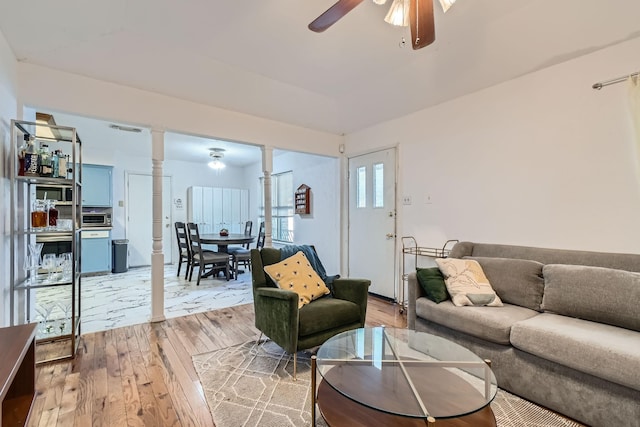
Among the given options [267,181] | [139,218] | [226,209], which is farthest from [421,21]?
[139,218]

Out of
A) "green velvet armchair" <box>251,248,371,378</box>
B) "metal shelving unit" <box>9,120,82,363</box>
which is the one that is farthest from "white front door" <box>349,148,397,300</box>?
"metal shelving unit" <box>9,120,82,363</box>

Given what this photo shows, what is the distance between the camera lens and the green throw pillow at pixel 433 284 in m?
2.47

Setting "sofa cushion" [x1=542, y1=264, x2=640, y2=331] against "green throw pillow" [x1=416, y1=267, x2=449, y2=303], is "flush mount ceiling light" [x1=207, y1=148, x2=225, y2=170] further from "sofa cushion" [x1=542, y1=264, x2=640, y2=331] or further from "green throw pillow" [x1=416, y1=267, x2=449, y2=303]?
"sofa cushion" [x1=542, y1=264, x2=640, y2=331]

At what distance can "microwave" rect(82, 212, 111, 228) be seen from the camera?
5491mm

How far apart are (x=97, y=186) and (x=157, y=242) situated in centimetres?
347

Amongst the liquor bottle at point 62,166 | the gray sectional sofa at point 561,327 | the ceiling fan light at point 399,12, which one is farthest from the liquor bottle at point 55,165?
the gray sectional sofa at point 561,327

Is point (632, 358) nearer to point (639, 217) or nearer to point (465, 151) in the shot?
point (639, 217)

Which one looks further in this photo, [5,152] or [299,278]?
[299,278]

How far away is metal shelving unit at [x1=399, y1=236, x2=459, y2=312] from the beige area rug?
1.58 metres

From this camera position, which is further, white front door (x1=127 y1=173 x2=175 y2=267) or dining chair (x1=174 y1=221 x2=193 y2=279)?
white front door (x1=127 y1=173 x2=175 y2=267)

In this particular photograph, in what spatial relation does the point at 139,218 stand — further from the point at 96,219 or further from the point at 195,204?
the point at 195,204

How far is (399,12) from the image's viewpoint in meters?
1.85

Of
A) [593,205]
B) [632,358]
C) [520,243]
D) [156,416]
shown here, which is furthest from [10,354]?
[593,205]

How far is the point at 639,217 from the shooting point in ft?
7.01
